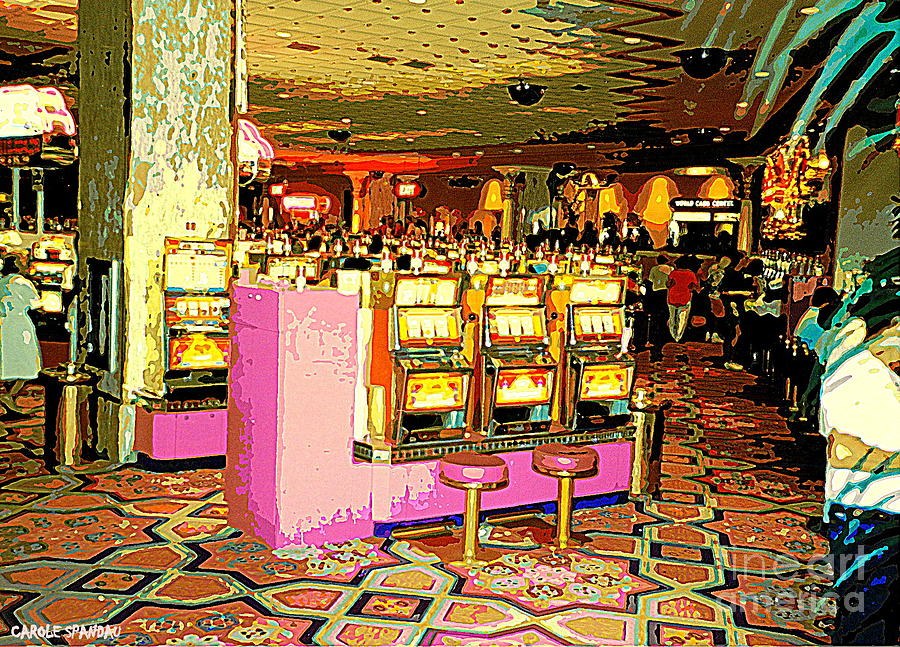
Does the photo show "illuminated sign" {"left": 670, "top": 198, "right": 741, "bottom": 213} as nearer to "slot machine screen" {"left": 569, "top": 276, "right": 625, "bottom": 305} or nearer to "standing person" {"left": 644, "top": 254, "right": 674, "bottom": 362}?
"standing person" {"left": 644, "top": 254, "right": 674, "bottom": 362}

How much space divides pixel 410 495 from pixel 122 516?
1620 millimetres

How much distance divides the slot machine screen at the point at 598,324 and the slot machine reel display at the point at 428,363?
829 millimetres

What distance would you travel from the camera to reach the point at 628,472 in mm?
5516

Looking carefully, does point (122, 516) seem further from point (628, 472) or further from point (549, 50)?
point (549, 50)

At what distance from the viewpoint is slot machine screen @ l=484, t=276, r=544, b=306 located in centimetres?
521

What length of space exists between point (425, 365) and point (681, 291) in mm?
8636

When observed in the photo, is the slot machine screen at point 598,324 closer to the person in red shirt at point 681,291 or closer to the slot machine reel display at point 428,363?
the slot machine reel display at point 428,363

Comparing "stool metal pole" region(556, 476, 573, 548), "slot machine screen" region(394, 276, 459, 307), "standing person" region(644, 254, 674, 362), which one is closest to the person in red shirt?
"standing person" region(644, 254, 674, 362)

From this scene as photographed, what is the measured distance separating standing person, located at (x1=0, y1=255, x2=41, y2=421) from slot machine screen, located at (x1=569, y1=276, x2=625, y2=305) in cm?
475

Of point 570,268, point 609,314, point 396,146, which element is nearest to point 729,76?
point 570,268

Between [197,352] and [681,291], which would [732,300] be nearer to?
[681,291]

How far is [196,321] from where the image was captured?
6082 mm

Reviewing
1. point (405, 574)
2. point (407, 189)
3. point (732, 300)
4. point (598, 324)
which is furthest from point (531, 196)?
point (405, 574)

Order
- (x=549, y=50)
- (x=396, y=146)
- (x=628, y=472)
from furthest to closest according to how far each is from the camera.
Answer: (x=396, y=146), (x=549, y=50), (x=628, y=472)
